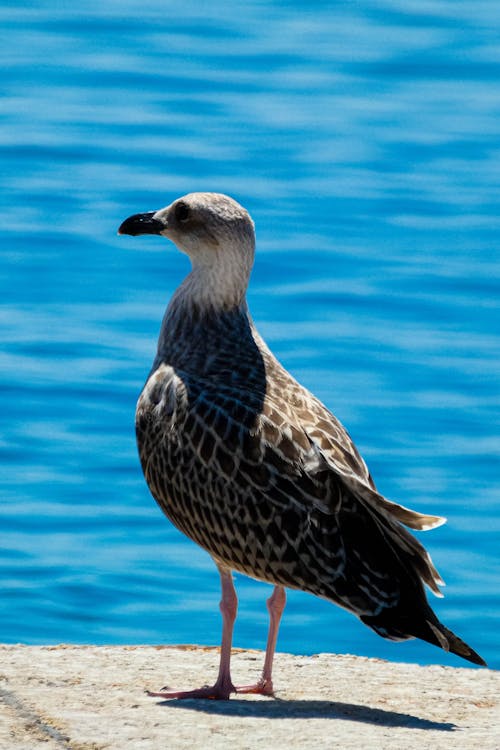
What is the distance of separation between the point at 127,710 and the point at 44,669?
36.6 inches

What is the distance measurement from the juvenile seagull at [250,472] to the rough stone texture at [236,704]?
1.00ft

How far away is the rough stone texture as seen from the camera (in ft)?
21.1

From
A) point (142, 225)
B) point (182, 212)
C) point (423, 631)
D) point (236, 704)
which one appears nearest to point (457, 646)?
point (423, 631)

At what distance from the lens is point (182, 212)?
787 centimetres

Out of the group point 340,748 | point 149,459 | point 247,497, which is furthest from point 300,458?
point 340,748

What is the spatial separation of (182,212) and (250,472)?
135 cm

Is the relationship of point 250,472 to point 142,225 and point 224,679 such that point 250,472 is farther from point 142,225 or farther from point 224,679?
point 142,225

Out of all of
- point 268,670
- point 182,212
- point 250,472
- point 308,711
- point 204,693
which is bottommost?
point 308,711

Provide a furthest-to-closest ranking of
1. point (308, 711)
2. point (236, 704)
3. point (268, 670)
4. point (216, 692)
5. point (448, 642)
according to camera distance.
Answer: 1. point (268, 670)
2. point (216, 692)
3. point (236, 704)
4. point (308, 711)
5. point (448, 642)

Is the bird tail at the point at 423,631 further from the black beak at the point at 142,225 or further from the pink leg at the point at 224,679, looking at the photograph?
the black beak at the point at 142,225

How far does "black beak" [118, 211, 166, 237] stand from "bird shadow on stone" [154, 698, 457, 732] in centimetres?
213

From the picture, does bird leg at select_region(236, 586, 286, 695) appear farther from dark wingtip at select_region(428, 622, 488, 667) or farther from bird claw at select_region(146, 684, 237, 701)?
dark wingtip at select_region(428, 622, 488, 667)

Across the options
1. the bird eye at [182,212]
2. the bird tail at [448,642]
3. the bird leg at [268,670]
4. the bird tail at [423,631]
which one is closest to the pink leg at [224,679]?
the bird leg at [268,670]

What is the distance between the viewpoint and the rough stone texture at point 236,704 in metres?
6.43
